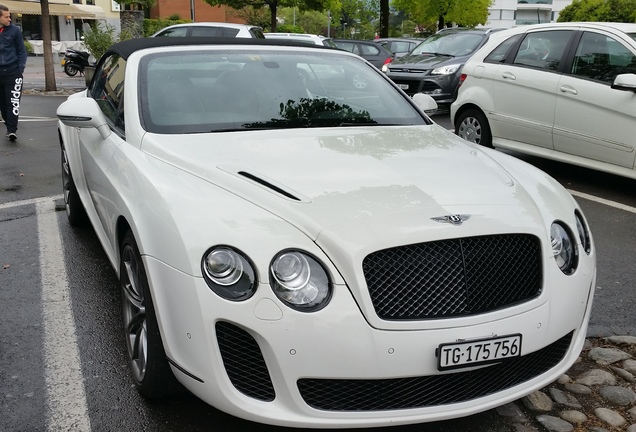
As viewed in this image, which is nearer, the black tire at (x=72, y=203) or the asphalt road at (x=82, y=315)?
the asphalt road at (x=82, y=315)

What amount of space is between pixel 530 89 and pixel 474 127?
100cm

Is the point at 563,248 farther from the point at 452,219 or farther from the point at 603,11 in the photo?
the point at 603,11

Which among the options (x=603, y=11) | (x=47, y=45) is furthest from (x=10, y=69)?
(x=603, y=11)

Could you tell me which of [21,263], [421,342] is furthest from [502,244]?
[21,263]

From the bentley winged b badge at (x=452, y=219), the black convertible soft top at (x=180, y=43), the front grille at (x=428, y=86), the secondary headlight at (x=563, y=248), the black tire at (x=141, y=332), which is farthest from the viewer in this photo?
the front grille at (x=428, y=86)

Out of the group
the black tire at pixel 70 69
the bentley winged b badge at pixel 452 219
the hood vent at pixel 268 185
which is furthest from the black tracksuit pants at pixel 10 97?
the black tire at pixel 70 69

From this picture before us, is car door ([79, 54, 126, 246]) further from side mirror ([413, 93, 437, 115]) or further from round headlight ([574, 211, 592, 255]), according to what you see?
round headlight ([574, 211, 592, 255])

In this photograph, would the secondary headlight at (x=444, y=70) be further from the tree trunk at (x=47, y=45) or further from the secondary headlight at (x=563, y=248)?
the secondary headlight at (x=563, y=248)

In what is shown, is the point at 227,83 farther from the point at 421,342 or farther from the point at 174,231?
the point at 421,342

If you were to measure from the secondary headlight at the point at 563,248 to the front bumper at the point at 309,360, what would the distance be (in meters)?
0.43

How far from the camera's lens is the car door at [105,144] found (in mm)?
3766

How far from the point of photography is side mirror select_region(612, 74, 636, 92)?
6.50 meters

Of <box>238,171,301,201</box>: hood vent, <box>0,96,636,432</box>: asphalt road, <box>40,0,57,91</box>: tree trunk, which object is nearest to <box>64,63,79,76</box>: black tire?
<box>40,0,57,91</box>: tree trunk

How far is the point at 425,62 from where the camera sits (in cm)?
1301
